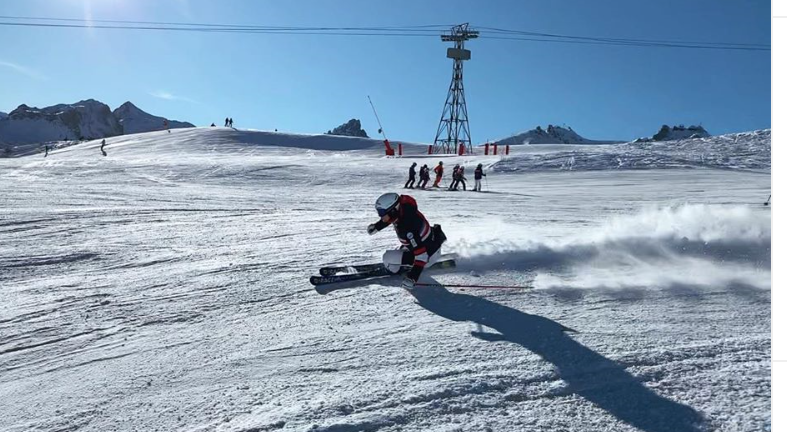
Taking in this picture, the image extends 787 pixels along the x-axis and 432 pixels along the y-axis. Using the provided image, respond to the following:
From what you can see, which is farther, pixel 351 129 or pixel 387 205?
pixel 351 129

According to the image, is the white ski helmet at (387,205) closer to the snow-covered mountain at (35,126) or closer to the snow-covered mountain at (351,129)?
the snow-covered mountain at (351,129)

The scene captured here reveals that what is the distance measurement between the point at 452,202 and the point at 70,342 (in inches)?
586

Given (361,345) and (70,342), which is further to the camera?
(70,342)

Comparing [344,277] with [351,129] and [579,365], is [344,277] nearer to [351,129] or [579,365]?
[579,365]

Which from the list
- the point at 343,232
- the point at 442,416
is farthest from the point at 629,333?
the point at 343,232

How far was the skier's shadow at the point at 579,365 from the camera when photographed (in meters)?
3.73

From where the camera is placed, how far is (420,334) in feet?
17.4

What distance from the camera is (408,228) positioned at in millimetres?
6680

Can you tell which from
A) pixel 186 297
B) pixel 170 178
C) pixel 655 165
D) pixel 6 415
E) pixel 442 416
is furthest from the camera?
pixel 655 165

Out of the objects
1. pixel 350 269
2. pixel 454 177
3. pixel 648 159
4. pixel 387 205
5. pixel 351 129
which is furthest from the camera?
pixel 351 129

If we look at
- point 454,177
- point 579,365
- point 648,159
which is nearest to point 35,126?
point 454,177

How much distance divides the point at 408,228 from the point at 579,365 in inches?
Answer: 110

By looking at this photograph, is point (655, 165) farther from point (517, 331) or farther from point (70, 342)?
point (70, 342)

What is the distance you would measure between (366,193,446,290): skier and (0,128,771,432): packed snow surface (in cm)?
34
